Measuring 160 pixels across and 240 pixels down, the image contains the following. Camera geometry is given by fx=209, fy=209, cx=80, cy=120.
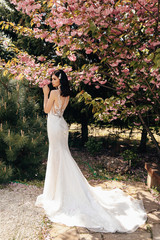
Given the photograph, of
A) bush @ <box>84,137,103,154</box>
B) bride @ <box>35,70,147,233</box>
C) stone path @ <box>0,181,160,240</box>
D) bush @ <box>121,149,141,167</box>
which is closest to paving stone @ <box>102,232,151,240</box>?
stone path @ <box>0,181,160,240</box>

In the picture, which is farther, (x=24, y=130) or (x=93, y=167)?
(x=93, y=167)

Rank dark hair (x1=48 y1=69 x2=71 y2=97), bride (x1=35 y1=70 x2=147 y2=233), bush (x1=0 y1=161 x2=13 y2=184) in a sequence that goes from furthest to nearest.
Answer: bush (x1=0 y1=161 x2=13 y2=184)
dark hair (x1=48 y1=69 x2=71 y2=97)
bride (x1=35 y1=70 x2=147 y2=233)

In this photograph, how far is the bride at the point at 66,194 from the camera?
131 inches

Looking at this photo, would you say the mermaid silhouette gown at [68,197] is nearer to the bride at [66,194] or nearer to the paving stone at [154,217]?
the bride at [66,194]

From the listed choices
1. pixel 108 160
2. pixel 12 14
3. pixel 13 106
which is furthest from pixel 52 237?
pixel 12 14

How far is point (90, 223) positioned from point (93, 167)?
3202 millimetres

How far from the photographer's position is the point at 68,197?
366cm

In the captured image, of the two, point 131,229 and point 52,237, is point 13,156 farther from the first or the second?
point 131,229

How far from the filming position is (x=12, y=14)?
7977 millimetres

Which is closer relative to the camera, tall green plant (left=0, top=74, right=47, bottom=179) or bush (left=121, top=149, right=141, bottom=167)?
tall green plant (left=0, top=74, right=47, bottom=179)

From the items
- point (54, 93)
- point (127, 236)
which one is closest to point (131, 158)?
point (127, 236)

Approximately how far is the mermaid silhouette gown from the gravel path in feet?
0.69

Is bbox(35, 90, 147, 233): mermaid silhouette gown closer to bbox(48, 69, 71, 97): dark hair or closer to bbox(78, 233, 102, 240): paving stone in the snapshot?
bbox(48, 69, 71, 97): dark hair

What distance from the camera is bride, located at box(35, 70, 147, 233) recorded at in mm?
3340
